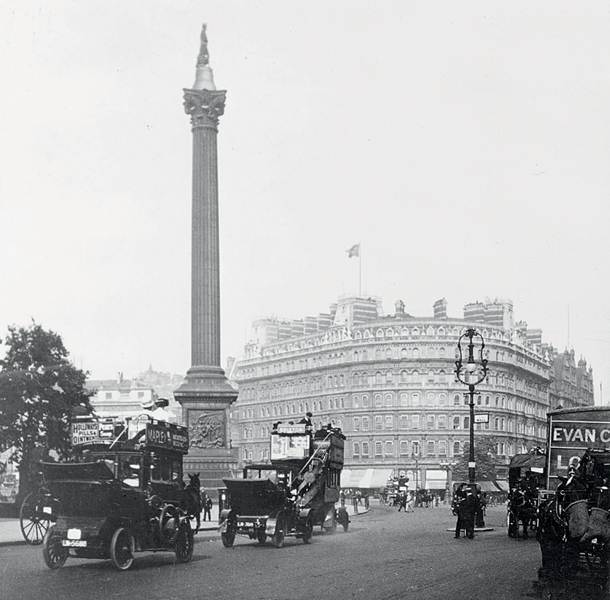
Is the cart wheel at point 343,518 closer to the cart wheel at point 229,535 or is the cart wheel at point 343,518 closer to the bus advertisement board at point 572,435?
the cart wheel at point 229,535

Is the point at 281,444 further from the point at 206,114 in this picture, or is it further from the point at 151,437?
the point at 206,114

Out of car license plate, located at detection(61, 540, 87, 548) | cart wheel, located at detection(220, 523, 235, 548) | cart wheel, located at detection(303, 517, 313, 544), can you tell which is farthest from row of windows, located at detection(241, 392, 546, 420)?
car license plate, located at detection(61, 540, 87, 548)

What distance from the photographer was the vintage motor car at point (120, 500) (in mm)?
18031

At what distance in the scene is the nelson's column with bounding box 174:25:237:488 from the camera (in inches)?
1960

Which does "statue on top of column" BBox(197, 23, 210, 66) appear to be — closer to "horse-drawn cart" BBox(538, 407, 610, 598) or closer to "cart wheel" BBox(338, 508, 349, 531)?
"cart wheel" BBox(338, 508, 349, 531)

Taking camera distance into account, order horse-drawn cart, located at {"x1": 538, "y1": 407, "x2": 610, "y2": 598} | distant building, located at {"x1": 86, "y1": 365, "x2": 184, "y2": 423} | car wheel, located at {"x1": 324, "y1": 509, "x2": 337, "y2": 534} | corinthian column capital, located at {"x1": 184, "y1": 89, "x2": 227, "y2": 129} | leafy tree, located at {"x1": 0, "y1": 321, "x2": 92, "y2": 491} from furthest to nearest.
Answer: distant building, located at {"x1": 86, "y1": 365, "x2": 184, "y2": 423} < corinthian column capital, located at {"x1": 184, "y1": 89, "x2": 227, "y2": 129} < leafy tree, located at {"x1": 0, "y1": 321, "x2": 92, "y2": 491} < car wheel, located at {"x1": 324, "y1": 509, "x2": 337, "y2": 534} < horse-drawn cart, located at {"x1": 538, "y1": 407, "x2": 610, "y2": 598}

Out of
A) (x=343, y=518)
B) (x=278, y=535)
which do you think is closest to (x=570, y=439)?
(x=278, y=535)

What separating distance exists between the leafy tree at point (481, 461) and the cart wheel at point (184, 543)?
251 ft

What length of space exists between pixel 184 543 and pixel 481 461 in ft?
261

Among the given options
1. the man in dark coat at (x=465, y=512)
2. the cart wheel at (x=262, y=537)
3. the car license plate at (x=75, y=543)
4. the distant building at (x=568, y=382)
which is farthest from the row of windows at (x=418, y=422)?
the car license plate at (x=75, y=543)

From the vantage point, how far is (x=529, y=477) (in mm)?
30812

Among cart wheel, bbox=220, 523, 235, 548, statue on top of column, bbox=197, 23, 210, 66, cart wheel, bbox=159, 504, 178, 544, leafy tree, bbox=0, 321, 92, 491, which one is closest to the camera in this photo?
cart wheel, bbox=159, 504, 178, 544

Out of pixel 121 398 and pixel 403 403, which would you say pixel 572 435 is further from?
pixel 121 398

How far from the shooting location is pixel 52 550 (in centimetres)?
1825
